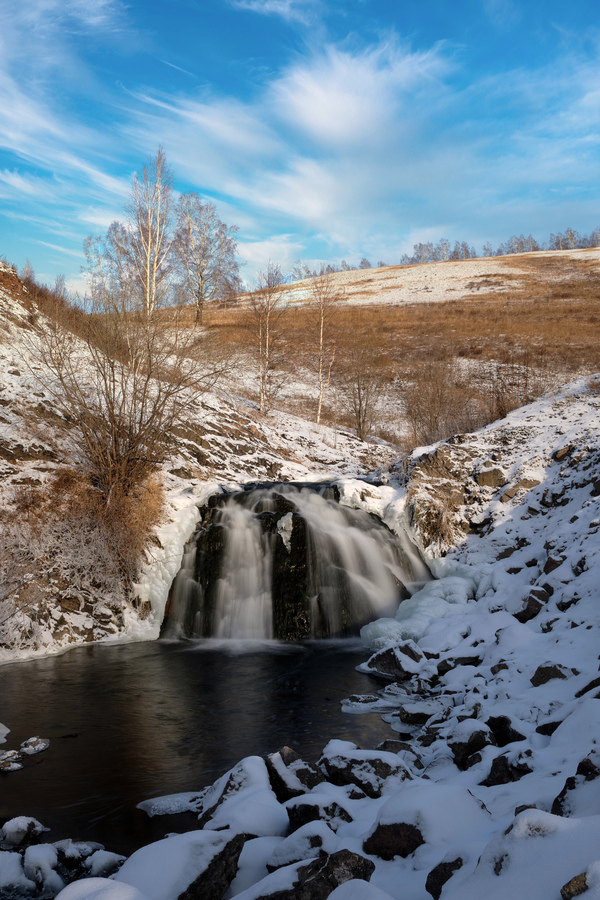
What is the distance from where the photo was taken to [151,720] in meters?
7.16

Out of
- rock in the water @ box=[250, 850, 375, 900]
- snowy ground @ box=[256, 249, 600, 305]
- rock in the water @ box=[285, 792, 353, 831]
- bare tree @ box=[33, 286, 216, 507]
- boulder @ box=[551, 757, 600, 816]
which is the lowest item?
rock in the water @ box=[285, 792, 353, 831]

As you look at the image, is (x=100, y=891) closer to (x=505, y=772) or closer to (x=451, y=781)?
(x=451, y=781)

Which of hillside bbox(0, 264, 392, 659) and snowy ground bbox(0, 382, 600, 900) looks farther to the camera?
hillside bbox(0, 264, 392, 659)

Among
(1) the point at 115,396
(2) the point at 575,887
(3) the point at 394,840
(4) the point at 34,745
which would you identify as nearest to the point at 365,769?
(3) the point at 394,840

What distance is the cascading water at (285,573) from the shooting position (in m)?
11.1

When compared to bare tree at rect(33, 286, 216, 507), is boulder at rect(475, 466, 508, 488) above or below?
below

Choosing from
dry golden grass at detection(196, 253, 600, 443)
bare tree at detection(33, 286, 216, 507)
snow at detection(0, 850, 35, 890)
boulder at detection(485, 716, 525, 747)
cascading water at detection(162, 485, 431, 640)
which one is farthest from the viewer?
dry golden grass at detection(196, 253, 600, 443)

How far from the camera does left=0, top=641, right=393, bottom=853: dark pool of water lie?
5230 millimetres

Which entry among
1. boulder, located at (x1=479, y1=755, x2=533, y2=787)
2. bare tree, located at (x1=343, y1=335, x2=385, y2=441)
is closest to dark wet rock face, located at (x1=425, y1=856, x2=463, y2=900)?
boulder, located at (x1=479, y1=755, x2=533, y2=787)

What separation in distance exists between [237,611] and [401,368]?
2846 cm

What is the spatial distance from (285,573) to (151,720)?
4.79 metres

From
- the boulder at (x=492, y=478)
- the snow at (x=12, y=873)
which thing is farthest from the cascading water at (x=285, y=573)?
the snow at (x=12, y=873)

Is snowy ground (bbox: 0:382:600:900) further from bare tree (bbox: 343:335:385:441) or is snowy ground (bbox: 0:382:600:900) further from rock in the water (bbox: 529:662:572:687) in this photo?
bare tree (bbox: 343:335:385:441)

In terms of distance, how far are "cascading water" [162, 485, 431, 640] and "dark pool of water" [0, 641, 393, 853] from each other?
0.70m
